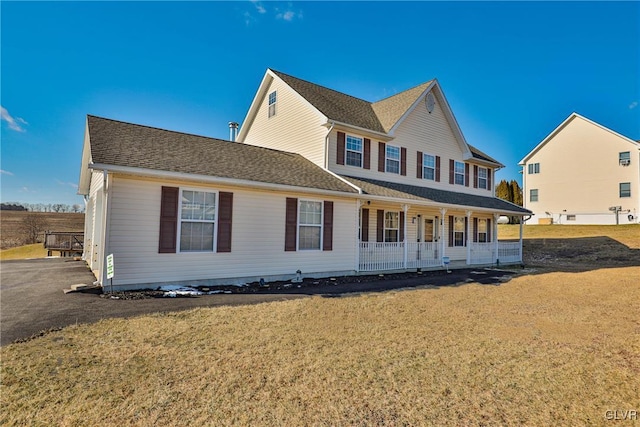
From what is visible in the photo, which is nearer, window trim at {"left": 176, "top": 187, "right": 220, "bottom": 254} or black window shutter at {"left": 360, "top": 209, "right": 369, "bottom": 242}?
window trim at {"left": 176, "top": 187, "right": 220, "bottom": 254}

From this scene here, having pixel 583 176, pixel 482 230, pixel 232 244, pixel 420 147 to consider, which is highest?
→ pixel 583 176

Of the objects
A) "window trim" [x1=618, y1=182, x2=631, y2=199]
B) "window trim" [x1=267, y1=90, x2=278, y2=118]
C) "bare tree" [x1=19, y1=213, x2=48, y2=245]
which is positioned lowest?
"bare tree" [x1=19, y1=213, x2=48, y2=245]

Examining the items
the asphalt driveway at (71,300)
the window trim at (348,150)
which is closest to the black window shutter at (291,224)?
Answer: the asphalt driveway at (71,300)

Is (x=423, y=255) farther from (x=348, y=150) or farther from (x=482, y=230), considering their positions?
(x=482, y=230)

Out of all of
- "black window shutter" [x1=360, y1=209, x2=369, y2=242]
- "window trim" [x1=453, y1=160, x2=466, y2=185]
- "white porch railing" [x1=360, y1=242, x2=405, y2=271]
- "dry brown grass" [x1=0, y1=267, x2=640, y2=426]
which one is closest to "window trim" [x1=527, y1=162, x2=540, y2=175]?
"window trim" [x1=453, y1=160, x2=466, y2=185]

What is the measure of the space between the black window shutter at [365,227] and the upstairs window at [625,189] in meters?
29.0

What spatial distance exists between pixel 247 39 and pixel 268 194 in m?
10.3

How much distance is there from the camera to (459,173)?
18844 mm

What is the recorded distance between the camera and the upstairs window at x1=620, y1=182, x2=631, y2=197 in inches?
1127

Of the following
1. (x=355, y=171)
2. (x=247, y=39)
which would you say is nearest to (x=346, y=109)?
(x=355, y=171)

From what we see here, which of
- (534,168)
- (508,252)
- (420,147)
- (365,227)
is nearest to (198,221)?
(365,227)

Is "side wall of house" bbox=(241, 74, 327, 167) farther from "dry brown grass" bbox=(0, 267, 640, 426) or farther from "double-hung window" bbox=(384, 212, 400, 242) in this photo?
Answer: "dry brown grass" bbox=(0, 267, 640, 426)

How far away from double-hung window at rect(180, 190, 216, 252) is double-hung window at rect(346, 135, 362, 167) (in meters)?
6.93

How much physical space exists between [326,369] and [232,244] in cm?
643
